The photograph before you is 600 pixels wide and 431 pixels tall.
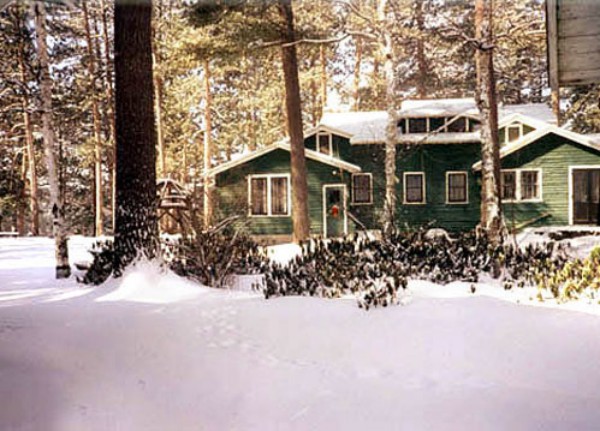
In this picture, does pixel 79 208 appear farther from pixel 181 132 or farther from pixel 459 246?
pixel 459 246

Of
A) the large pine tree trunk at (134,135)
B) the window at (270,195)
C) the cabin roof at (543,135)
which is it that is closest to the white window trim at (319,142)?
the window at (270,195)

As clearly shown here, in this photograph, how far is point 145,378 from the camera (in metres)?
3.68

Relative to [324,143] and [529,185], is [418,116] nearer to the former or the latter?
[324,143]

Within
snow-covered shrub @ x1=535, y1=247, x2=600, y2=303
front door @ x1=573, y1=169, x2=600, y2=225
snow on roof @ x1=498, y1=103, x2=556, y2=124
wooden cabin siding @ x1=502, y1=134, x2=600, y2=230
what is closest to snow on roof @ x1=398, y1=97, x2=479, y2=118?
snow on roof @ x1=498, y1=103, x2=556, y2=124

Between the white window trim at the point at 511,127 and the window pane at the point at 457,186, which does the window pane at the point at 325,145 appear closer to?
the window pane at the point at 457,186

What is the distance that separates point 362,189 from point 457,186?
13.5ft

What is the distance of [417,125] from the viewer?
69.7ft

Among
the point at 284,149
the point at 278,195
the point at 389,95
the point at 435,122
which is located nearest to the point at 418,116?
the point at 435,122

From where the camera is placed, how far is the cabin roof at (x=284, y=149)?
19688 millimetres

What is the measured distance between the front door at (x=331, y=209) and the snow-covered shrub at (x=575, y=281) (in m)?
13.2

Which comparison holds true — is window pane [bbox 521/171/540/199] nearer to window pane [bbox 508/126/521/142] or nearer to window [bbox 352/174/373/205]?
window pane [bbox 508/126/521/142]

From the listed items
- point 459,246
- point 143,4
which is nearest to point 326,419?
point 459,246

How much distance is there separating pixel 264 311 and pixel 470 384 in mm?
2488

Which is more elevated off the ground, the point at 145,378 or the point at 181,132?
the point at 181,132
